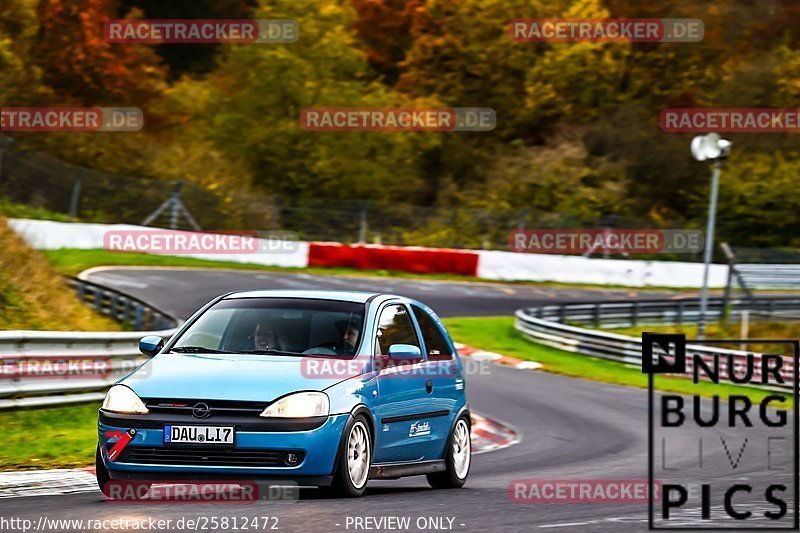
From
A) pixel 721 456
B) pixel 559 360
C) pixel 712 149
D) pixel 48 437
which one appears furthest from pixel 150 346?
pixel 712 149

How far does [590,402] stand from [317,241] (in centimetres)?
2132

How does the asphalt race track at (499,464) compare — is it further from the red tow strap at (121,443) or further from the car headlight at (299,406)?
the car headlight at (299,406)

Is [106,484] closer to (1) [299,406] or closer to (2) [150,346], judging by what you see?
A: (2) [150,346]

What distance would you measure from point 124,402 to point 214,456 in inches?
27.4

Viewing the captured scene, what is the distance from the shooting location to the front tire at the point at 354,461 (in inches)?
335

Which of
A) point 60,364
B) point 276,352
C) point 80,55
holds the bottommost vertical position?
point 60,364

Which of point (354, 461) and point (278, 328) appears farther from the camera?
point (278, 328)

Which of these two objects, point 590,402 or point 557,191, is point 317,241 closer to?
point 557,191

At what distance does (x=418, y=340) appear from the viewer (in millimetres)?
10359

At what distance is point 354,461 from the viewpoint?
28.8ft

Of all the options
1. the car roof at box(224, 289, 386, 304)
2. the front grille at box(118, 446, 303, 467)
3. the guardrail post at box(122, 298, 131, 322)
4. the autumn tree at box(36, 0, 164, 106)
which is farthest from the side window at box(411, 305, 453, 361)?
the autumn tree at box(36, 0, 164, 106)

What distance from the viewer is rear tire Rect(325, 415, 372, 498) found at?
8.50 metres

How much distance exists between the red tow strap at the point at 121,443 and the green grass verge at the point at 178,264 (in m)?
24.5

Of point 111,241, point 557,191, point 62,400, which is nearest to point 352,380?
point 62,400
